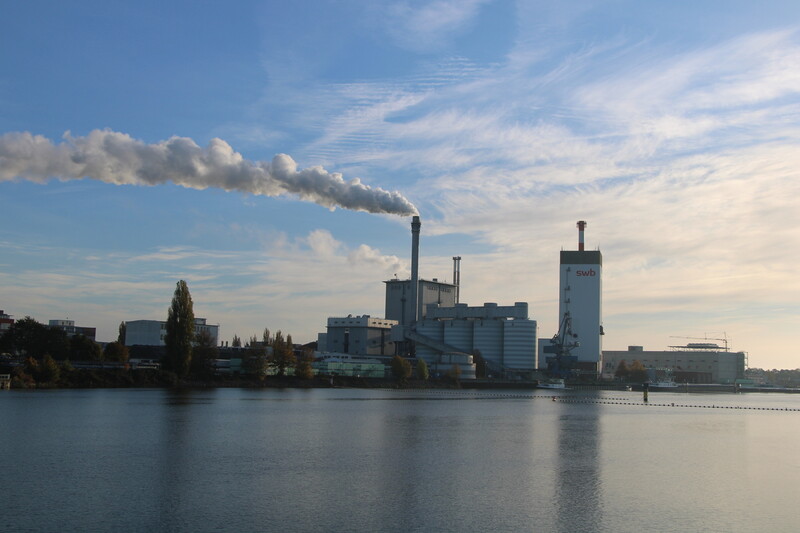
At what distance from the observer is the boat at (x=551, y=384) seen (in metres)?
190

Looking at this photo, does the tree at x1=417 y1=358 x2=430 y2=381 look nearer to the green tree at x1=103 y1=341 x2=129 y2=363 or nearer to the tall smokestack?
the tall smokestack

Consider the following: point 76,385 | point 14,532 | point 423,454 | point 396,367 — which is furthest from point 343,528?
point 396,367

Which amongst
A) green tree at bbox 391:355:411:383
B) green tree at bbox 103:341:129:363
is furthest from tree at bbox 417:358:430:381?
green tree at bbox 103:341:129:363

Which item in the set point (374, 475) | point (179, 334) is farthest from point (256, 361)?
point (374, 475)

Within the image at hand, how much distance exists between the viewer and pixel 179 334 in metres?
111

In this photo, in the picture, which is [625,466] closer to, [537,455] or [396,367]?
[537,455]

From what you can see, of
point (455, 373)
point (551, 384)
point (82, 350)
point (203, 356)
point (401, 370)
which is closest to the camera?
point (82, 350)

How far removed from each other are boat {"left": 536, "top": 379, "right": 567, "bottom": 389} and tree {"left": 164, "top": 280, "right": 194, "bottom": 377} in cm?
10239

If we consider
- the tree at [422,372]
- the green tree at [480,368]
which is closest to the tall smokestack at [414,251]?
the tree at [422,372]

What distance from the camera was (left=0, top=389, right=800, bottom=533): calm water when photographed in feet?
93.1

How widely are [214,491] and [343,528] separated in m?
8.07

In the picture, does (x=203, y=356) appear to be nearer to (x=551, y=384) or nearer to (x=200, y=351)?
(x=200, y=351)

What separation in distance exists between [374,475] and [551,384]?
160m

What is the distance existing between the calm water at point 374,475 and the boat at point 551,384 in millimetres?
120957
